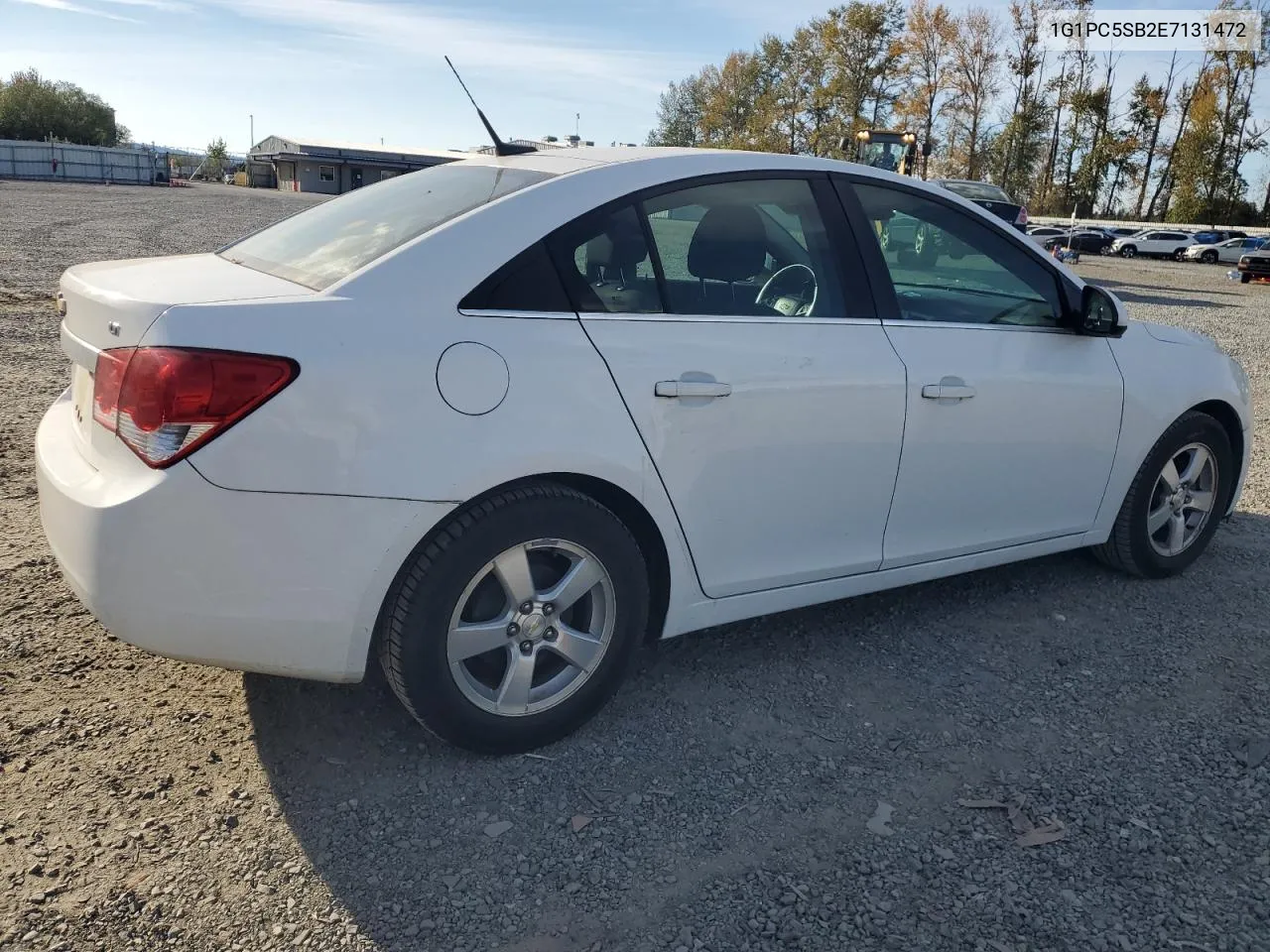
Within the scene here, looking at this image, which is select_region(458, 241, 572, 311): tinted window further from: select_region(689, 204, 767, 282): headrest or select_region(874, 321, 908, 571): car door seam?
select_region(874, 321, 908, 571): car door seam

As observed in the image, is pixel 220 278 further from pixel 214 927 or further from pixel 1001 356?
pixel 1001 356

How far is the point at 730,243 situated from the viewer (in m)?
3.37

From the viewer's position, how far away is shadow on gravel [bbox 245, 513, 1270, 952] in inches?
94.3

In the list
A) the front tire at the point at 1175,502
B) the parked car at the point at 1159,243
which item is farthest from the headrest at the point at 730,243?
the parked car at the point at 1159,243

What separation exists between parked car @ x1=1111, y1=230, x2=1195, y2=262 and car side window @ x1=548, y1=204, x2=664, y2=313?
158 feet

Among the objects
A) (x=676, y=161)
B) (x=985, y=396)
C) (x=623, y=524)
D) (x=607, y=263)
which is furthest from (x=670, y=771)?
(x=676, y=161)

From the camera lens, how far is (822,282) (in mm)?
3371

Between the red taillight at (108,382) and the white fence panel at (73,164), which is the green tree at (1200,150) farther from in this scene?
the red taillight at (108,382)

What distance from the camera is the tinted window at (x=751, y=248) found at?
3.16m

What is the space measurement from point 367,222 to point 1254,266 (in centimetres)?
3109

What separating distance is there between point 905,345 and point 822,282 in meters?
0.34

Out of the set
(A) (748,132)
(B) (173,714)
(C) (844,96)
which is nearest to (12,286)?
(B) (173,714)

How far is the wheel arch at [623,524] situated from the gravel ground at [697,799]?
362 millimetres

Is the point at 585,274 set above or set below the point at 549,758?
above
